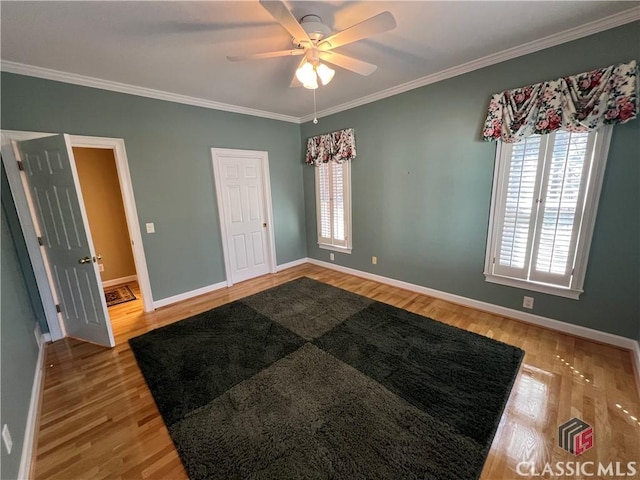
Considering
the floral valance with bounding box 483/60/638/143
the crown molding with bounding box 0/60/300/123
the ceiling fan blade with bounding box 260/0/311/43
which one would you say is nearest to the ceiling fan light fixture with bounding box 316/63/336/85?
the ceiling fan blade with bounding box 260/0/311/43

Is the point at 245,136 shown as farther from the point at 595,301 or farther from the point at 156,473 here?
the point at 595,301

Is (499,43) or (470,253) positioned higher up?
(499,43)

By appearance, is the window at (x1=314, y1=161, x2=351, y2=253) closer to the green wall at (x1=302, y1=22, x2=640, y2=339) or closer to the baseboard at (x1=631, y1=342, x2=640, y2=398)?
the green wall at (x1=302, y1=22, x2=640, y2=339)

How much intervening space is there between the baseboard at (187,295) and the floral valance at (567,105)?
3971 mm

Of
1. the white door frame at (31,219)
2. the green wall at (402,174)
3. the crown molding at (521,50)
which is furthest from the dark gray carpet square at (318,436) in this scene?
the crown molding at (521,50)

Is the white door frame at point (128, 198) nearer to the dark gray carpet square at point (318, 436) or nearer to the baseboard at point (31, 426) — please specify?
the baseboard at point (31, 426)

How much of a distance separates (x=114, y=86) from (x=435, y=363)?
427 cm

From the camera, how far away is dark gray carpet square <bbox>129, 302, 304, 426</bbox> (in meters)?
1.94

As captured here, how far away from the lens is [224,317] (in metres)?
3.04

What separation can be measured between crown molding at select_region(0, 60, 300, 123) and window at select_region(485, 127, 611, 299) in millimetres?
3479

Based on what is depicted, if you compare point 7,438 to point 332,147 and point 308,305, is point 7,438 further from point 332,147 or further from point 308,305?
point 332,147

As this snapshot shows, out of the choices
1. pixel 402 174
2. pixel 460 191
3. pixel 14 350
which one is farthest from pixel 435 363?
pixel 14 350

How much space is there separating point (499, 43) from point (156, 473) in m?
4.03

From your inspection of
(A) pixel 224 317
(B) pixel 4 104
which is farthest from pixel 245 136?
(A) pixel 224 317
